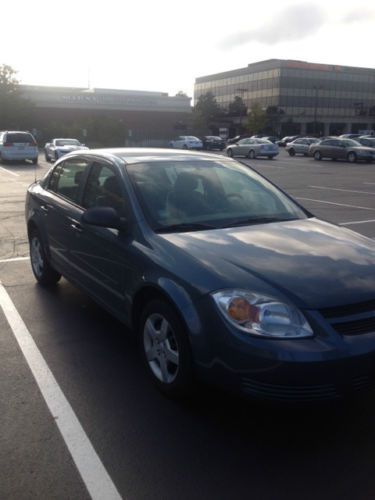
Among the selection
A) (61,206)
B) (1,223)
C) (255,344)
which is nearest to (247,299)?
(255,344)

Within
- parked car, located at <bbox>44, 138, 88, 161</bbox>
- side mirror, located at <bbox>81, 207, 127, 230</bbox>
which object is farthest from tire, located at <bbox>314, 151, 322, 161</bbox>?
side mirror, located at <bbox>81, 207, 127, 230</bbox>

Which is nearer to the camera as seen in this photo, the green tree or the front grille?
the front grille

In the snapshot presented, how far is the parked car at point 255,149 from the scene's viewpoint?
36562mm

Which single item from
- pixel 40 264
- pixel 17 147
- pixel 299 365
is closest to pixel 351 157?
pixel 17 147

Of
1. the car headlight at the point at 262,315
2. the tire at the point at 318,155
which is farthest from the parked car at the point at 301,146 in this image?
the car headlight at the point at 262,315

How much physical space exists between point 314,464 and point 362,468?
0.26m

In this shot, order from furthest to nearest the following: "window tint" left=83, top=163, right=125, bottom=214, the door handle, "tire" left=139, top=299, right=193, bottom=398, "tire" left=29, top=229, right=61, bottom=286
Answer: "tire" left=29, top=229, right=61, bottom=286 → the door handle → "window tint" left=83, top=163, right=125, bottom=214 → "tire" left=139, top=299, right=193, bottom=398

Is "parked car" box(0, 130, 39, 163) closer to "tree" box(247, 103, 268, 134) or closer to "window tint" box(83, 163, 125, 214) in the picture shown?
"window tint" box(83, 163, 125, 214)

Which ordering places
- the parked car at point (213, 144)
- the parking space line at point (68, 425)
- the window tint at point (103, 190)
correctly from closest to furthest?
the parking space line at point (68, 425) < the window tint at point (103, 190) < the parked car at point (213, 144)

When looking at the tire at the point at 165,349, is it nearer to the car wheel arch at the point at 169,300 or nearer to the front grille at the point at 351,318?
the car wheel arch at the point at 169,300

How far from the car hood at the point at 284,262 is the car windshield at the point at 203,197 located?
0.23 m

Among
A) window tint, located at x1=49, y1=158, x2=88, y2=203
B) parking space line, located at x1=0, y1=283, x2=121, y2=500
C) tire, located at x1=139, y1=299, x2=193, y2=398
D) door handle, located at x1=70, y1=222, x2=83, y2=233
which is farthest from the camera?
window tint, located at x1=49, y1=158, x2=88, y2=203

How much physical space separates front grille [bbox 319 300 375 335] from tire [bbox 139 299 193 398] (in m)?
0.89

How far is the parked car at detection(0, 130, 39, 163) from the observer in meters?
29.0
